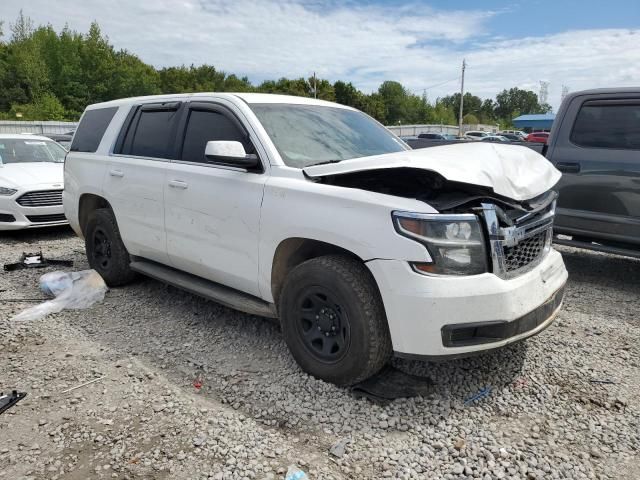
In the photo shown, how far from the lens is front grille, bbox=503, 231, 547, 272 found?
113 inches

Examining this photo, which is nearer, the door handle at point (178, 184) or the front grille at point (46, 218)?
the door handle at point (178, 184)

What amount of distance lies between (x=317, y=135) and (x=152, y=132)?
5.60 ft

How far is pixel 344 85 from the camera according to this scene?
285ft

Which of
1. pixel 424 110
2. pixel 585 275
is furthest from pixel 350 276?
pixel 424 110

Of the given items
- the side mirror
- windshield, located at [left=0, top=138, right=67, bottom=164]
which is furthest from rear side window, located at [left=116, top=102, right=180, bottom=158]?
windshield, located at [left=0, top=138, right=67, bottom=164]

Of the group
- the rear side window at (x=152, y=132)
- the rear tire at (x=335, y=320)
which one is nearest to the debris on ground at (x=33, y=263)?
the rear side window at (x=152, y=132)

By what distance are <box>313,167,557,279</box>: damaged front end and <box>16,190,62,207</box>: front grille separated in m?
6.05

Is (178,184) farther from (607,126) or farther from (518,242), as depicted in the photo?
Answer: (607,126)

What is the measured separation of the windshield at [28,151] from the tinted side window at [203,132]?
5.94 m

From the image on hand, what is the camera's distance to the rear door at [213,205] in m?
3.42

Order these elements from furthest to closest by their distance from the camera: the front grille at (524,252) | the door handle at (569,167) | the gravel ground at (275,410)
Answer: the door handle at (569,167) → the front grille at (524,252) → the gravel ground at (275,410)

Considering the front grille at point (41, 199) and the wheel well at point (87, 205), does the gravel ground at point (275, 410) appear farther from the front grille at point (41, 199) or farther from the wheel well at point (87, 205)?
the front grille at point (41, 199)

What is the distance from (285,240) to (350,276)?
1.96 ft

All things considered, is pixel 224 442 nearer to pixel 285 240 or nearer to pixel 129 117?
pixel 285 240
